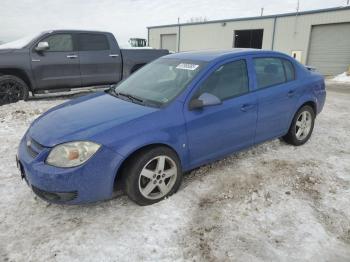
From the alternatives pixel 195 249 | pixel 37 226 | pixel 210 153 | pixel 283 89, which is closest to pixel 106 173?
pixel 37 226

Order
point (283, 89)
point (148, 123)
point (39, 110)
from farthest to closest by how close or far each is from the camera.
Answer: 1. point (39, 110)
2. point (283, 89)
3. point (148, 123)

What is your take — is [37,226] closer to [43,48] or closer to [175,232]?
[175,232]

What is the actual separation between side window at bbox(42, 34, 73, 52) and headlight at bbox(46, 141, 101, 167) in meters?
5.67

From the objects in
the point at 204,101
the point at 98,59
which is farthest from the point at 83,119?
the point at 98,59

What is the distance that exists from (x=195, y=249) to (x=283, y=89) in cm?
273

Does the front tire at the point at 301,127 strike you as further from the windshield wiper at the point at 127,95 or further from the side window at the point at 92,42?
the side window at the point at 92,42

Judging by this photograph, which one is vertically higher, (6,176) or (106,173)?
(106,173)

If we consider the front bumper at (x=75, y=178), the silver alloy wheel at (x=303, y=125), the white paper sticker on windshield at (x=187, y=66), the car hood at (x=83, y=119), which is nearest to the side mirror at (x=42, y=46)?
the car hood at (x=83, y=119)

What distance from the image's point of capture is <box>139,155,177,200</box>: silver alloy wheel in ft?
10.4

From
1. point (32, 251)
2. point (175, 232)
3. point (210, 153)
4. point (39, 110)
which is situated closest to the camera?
point (32, 251)

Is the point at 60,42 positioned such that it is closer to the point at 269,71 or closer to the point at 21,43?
the point at 21,43

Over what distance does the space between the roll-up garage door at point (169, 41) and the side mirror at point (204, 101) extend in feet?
89.3

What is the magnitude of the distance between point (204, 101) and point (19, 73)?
5.74 m

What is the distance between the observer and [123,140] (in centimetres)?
295
